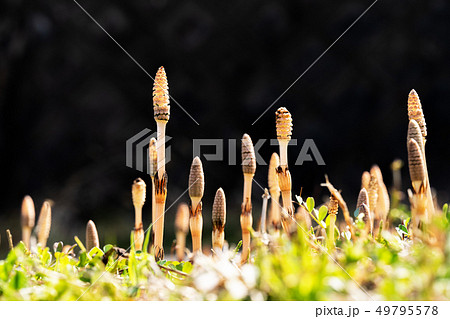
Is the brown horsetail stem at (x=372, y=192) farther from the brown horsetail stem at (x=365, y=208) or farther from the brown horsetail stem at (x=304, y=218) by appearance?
the brown horsetail stem at (x=304, y=218)

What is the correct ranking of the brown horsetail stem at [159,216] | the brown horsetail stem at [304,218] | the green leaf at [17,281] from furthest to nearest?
the brown horsetail stem at [159,216]
the brown horsetail stem at [304,218]
the green leaf at [17,281]

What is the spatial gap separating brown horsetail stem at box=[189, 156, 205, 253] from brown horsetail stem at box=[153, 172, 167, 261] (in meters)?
0.07

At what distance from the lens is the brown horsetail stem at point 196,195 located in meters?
1.14

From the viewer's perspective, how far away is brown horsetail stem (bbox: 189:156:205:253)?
3.74 feet

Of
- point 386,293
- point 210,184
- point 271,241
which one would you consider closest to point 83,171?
point 210,184

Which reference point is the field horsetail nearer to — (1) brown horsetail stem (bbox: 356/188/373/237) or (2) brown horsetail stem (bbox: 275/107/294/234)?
(2) brown horsetail stem (bbox: 275/107/294/234)

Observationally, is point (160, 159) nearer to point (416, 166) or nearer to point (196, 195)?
point (196, 195)

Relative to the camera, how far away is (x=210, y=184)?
160 inches

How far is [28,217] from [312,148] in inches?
114

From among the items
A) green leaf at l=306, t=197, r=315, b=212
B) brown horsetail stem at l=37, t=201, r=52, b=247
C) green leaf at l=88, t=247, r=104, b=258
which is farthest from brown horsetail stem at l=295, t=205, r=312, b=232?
brown horsetail stem at l=37, t=201, r=52, b=247

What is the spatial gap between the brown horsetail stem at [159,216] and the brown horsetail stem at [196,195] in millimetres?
66

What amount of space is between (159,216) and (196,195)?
10 cm

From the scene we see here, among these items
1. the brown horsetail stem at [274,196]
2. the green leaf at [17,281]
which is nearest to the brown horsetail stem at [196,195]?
the brown horsetail stem at [274,196]

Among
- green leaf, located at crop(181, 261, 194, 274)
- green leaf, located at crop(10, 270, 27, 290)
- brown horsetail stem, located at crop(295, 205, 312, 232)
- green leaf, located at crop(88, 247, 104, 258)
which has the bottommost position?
green leaf, located at crop(10, 270, 27, 290)
